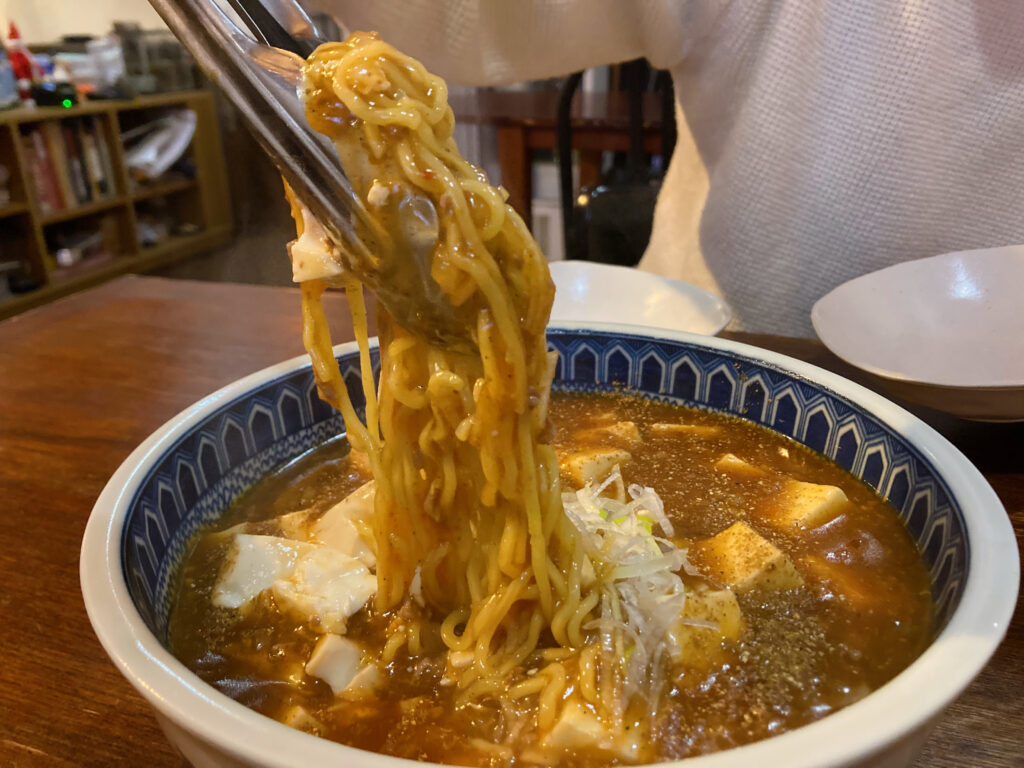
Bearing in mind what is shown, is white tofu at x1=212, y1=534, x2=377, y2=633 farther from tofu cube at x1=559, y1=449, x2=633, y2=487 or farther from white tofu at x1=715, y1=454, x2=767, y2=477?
white tofu at x1=715, y1=454, x2=767, y2=477

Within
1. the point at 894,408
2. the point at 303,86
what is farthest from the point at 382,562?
the point at 894,408

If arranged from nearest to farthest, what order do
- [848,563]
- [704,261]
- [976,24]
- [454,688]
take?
[454,688]
[848,563]
[976,24]
[704,261]

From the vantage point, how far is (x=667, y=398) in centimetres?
121

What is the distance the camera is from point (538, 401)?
0.74m

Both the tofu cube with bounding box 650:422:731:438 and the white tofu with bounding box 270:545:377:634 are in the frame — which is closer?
the white tofu with bounding box 270:545:377:634

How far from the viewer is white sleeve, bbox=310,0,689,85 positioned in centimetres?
175

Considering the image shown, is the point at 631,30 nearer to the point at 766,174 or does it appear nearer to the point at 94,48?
the point at 766,174

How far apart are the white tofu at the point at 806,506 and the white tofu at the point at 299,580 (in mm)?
519

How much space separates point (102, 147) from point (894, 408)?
5.71 metres

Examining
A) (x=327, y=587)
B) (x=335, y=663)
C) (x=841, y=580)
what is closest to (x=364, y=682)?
(x=335, y=663)

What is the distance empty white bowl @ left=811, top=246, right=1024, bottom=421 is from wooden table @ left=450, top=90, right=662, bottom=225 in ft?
8.68

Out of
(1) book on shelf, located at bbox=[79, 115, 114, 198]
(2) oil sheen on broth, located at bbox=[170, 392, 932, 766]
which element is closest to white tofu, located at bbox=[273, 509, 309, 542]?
(2) oil sheen on broth, located at bbox=[170, 392, 932, 766]

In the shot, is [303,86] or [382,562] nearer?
[303,86]

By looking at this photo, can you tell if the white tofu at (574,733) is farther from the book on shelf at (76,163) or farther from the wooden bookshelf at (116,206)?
the book on shelf at (76,163)
